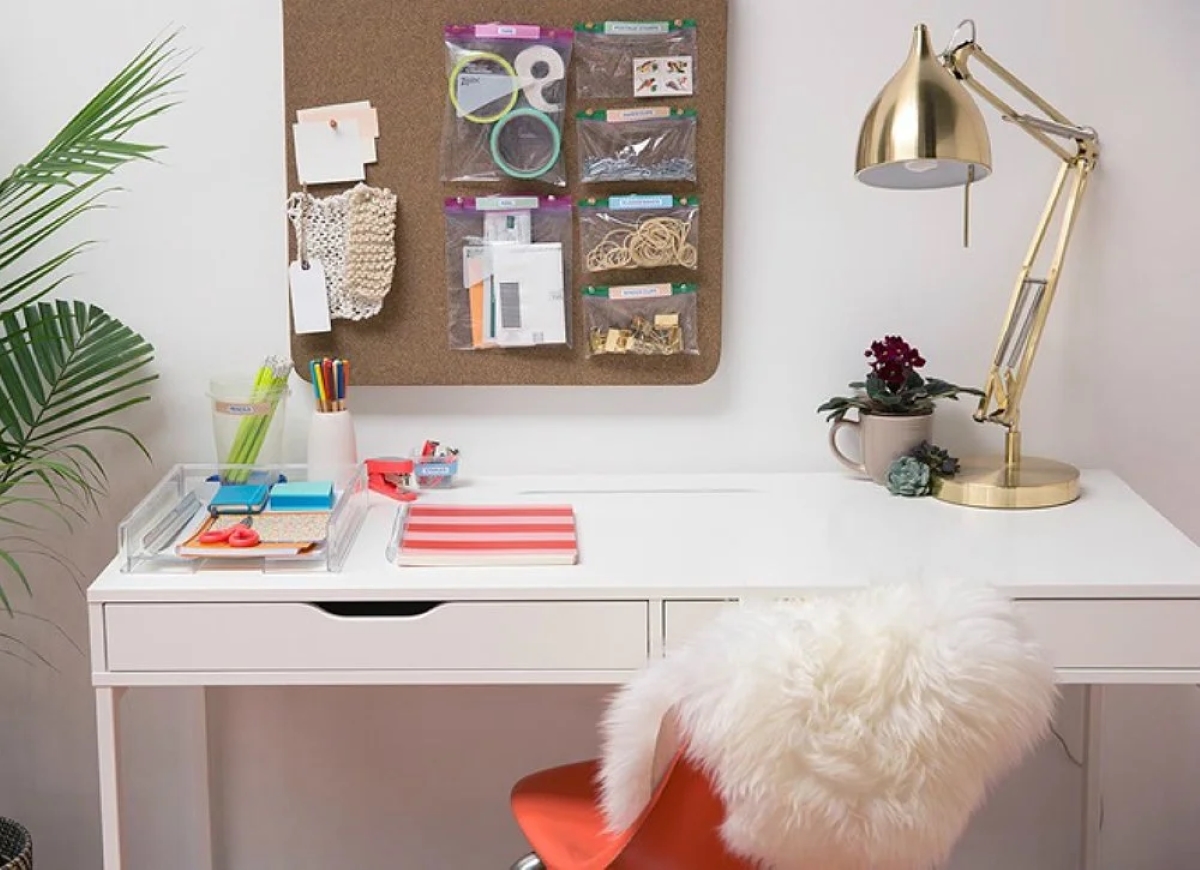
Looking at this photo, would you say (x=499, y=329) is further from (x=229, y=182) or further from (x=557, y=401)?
(x=229, y=182)

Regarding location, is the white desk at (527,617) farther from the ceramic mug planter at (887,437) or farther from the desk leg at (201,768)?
the desk leg at (201,768)

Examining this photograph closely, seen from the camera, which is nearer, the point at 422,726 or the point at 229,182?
the point at 229,182

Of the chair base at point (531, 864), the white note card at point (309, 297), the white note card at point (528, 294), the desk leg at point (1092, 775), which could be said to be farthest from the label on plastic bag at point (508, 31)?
the desk leg at point (1092, 775)

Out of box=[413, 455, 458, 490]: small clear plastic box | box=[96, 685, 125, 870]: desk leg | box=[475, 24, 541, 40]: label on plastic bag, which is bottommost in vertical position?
box=[96, 685, 125, 870]: desk leg

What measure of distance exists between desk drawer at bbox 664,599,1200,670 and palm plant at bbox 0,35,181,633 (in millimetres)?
864

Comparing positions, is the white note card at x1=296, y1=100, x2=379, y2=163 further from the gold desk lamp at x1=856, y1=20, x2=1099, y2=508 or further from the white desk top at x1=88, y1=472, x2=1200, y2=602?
the gold desk lamp at x1=856, y1=20, x2=1099, y2=508

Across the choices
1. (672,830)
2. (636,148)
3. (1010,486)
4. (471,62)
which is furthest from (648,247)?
(672,830)

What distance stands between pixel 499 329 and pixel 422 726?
673 mm

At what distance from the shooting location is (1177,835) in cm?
247

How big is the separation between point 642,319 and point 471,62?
46 cm

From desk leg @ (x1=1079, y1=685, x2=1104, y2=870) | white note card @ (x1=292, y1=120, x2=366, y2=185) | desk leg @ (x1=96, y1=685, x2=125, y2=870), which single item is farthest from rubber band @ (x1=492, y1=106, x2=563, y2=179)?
desk leg @ (x1=1079, y1=685, x2=1104, y2=870)

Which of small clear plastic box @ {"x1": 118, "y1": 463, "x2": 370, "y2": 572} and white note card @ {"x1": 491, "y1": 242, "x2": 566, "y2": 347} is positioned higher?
white note card @ {"x1": 491, "y1": 242, "x2": 566, "y2": 347}

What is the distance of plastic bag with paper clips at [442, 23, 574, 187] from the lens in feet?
7.22

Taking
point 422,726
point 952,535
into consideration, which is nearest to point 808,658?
point 952,535
